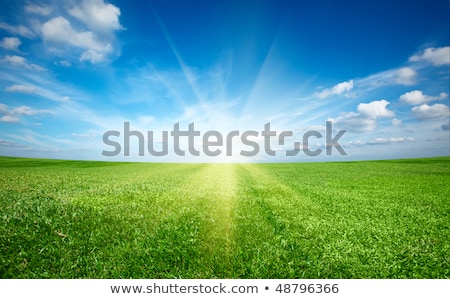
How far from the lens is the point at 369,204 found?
10008 mm

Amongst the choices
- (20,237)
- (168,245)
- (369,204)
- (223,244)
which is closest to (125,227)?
(168,245)

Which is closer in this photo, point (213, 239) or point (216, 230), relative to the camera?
point (213, 239)

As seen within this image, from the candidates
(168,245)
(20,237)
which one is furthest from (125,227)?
(20,237)

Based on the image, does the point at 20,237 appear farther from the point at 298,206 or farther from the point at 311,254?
the point at 298,206

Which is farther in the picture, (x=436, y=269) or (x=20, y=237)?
(x=20, y=237)

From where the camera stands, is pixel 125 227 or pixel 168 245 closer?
pixel 168 245
